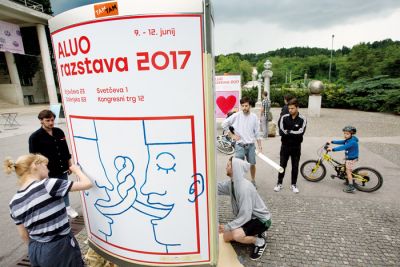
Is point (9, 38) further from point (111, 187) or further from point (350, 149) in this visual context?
point (350, 149)

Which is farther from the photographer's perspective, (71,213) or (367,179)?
(367,179)

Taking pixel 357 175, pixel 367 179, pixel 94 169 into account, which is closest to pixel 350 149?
pixel 357 175

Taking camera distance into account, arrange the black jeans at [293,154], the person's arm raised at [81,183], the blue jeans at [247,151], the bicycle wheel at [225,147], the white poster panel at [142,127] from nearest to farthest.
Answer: the white poster panel at [142,127]
the person's arm raised at [81,183]
the black jeans at [293,154]
the blue jeans at [247,151]
the bicycle wheel at [225,147]

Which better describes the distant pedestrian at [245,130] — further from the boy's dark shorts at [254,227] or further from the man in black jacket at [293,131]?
the boy's dark shorts at [254,227]

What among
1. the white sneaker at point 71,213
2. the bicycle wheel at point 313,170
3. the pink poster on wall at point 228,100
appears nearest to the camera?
the white sneaker at point 71,213

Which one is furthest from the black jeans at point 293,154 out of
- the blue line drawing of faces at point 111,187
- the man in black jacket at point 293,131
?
the blue line drawing of faces at point 111,187

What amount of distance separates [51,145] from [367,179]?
18.7 feet

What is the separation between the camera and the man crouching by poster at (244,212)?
2957mm

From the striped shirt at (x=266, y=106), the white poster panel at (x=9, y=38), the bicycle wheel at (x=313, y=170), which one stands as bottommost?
the bicycle wheel at (x=313, y=170)

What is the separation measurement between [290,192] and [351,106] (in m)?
18.3

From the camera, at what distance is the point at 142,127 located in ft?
5.48

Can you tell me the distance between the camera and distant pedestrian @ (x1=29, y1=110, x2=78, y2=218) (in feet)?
11.6

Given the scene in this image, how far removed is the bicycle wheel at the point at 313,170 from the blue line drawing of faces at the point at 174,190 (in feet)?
14.4

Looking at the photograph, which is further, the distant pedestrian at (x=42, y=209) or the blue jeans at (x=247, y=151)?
the blue jeans at (x=247, y=151)
